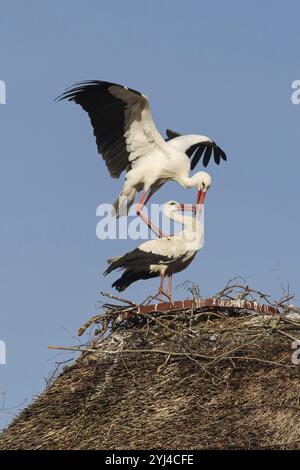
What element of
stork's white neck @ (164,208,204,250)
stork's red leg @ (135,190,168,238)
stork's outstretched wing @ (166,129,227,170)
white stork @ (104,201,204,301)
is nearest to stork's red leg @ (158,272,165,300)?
white stork @ (104,201,204,301)

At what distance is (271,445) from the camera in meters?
10.7

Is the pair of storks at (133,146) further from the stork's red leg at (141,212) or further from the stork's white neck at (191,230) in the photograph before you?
the stork's white neck at (191,230)

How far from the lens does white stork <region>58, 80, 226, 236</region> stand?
47.6 feet

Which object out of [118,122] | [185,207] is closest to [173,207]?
[185,207]

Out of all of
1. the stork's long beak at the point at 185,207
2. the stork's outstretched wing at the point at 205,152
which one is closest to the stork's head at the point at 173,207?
the stork's long beak at the point at 185,207

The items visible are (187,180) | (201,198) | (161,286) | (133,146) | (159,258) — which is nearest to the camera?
(159,258)

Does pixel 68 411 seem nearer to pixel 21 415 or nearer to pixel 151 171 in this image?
pixel 21 415

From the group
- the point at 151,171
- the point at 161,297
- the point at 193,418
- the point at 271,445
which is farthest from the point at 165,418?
the point at 151,171

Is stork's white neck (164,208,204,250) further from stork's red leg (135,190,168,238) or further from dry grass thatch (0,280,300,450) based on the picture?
dry grass thatch (0,280,300,450)

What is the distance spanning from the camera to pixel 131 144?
14.9 meters

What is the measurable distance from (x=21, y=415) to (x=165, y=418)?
4.26 feet

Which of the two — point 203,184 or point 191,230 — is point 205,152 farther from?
point 191,230

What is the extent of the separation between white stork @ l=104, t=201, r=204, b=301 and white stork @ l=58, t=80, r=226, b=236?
128 cm

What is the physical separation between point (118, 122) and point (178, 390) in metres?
4.01
